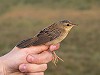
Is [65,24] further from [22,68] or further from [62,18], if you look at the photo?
[62,18]

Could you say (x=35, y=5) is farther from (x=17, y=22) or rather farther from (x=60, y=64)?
(x=60, y=64)

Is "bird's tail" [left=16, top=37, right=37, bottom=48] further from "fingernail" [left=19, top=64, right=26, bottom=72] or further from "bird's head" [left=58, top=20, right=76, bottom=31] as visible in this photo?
"bird's head" [left=58, top=20, right=76, bottom=31]

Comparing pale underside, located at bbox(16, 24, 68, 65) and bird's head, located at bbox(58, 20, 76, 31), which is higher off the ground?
bird's head, located at bbox(58, 20, 76, 31)

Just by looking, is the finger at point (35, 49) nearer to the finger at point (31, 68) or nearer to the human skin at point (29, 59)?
the human skin at point (29, 59)

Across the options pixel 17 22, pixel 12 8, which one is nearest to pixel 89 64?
pixel 17 22

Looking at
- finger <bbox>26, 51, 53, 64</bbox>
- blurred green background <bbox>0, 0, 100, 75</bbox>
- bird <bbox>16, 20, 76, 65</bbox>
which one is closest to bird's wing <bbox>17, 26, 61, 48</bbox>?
bird <bbox>16, 20, 76, 65</bbox>

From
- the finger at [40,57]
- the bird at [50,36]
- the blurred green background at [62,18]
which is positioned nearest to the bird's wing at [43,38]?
the bird at [50,36]

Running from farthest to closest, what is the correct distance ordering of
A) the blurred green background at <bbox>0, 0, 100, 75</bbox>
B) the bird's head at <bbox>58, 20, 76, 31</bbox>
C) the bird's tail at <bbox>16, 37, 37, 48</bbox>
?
the blurred green background at <bbox>0, 0, 100, 75</bbox>
the bird's head at <bbox>58, 20, 76, 31</bbox>
the bird's tail at <bbox>16, 37, 37, 48</bbox>
